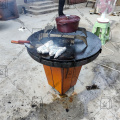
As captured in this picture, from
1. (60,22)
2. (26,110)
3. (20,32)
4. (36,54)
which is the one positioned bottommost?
(26,110)

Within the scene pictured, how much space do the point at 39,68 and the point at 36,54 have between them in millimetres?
1533

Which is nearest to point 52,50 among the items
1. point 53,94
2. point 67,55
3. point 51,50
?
point 51,50

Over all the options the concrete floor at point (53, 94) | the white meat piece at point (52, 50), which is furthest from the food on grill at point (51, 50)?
the concrete floor at point (53, 94)

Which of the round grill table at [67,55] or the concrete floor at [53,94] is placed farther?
the concrete floor at [53,94]

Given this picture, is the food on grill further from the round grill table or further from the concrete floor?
the concrete floor

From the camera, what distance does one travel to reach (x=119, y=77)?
245 centimetres

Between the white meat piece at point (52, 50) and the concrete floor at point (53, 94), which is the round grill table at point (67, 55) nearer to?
the white meat piece at point (52, 50)

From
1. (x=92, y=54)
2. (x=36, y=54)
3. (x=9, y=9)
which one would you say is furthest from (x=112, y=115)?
(x=9, y=9)

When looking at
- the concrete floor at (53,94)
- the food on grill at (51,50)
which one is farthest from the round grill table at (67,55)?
the concrete floor at (53,94)

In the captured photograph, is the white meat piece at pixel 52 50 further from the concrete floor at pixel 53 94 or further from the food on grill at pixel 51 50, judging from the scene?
the concrete floor at pixel 53 94

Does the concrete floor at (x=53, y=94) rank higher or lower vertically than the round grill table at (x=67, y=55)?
lower

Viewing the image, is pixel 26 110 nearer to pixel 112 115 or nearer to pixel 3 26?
pixel 112 115

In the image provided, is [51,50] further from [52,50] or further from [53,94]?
[53,94]

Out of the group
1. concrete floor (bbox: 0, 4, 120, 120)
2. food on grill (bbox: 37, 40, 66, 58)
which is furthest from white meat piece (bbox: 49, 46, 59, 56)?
concrete floor (bbox: 0, 4, 120, 120)
